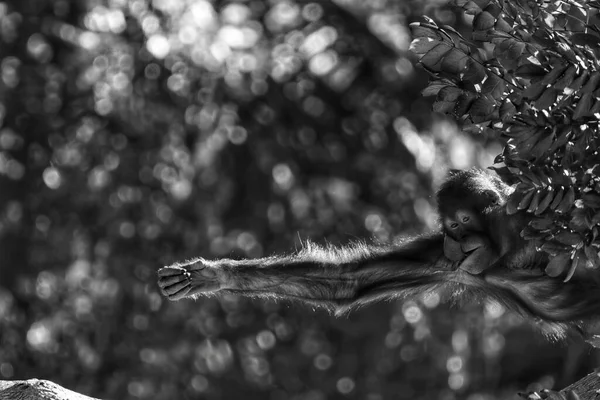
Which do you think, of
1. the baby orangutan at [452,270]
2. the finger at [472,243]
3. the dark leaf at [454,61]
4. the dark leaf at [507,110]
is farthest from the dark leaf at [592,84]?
the finger at [472,243]

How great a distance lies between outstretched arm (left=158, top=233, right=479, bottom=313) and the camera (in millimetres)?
5125

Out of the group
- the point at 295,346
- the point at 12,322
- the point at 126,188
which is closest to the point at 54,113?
the point at 126,188

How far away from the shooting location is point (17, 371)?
11633 mm

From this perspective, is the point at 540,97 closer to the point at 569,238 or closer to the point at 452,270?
the point at 569,238

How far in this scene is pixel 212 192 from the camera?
41.1ft

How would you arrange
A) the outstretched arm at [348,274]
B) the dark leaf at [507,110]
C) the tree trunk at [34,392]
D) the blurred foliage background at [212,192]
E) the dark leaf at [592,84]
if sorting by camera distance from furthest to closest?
the blurred foliage background at [212,192] < the outstretched arm at [348,274] < the tree trunk at [34,392] < the dark leaf at [507,110] < the dark leaf at [592,84]

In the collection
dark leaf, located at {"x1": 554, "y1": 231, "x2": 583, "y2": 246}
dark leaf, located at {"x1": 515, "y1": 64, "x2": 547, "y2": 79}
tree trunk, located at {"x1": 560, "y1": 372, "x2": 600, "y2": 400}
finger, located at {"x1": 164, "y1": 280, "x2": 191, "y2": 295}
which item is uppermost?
dark leaf, located at {"x1": 515, "y1": 64, "x2": 547, "y2": 79}

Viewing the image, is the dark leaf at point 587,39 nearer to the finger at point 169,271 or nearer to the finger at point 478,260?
the finger at point 478,260

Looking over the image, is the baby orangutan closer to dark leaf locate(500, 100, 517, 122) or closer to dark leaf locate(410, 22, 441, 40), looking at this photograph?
dark leaf locate(500, 100, 517, 122)

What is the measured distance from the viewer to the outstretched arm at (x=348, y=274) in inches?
202

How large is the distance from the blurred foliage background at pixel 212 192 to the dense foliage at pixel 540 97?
8.29m

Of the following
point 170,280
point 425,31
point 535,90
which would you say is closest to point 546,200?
point 535,90

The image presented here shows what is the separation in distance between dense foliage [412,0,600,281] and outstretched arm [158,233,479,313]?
4.96 ft

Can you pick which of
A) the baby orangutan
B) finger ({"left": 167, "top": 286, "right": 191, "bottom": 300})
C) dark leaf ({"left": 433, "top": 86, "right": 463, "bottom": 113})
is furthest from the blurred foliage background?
dark leaf ({"left": 433, "top": 86, "right": 463, "bottom": 113})
